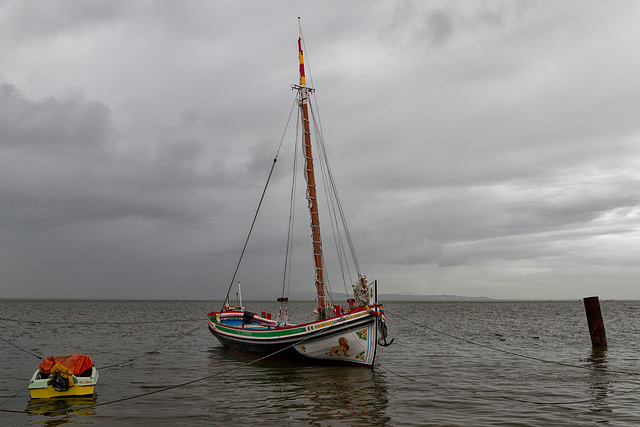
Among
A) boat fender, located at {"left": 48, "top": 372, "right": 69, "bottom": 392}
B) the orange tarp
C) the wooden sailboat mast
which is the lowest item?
boat fender, located at {"left": 48, "top": 372, "right": 69, "bottom": 392}

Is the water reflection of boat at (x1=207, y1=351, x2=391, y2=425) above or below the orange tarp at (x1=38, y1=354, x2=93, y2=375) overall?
below

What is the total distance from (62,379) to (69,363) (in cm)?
88

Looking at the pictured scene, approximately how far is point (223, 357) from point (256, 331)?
508 centimetres

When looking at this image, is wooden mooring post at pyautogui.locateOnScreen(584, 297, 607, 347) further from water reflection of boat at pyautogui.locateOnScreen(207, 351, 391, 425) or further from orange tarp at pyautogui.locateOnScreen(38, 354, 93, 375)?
orange tarp at pyautogui.locateOnScreen(38, 354, 93, 375)

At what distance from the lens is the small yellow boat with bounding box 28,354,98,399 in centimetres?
1708

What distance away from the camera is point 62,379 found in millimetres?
17234

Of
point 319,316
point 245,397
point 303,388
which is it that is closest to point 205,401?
point 245,397

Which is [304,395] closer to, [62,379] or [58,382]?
[62,379]

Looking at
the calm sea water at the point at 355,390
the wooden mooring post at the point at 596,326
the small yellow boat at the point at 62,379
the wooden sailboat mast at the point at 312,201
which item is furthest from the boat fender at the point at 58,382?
the wooden mooring post at the point at 596,326

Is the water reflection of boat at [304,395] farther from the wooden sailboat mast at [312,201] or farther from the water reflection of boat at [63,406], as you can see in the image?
the wooden sailboat mast at [312,201]

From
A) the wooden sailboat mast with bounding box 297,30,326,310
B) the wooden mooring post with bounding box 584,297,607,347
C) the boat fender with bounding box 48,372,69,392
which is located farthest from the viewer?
the wooden mooring post with bounding box 584,297,607,347

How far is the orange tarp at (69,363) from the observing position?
57.4 feet

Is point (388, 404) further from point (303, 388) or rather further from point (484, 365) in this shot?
point (484, 365)

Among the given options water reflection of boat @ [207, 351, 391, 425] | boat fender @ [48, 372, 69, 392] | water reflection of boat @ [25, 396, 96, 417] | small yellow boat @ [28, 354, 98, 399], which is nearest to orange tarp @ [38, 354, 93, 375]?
small yellow boat @ [28, 354, 98, 399]
